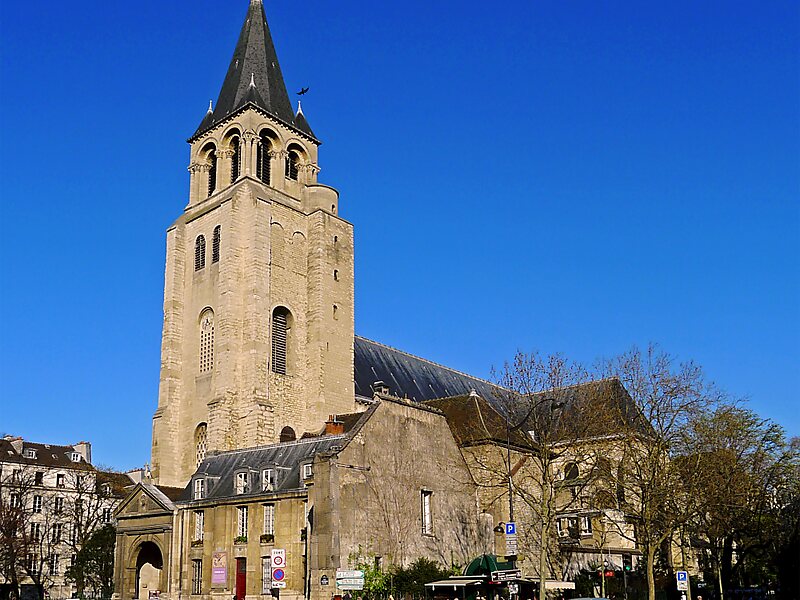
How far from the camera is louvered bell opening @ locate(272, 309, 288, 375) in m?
49.5

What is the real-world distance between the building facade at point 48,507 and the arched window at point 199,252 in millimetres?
15133

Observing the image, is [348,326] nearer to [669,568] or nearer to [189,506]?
[189,506]

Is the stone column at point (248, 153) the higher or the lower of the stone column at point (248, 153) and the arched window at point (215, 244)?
the higher

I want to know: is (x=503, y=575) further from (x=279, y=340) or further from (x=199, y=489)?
(x=279, y=340)

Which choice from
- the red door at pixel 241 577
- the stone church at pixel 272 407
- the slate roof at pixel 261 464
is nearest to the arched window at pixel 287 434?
the stone church at pixel 272 407

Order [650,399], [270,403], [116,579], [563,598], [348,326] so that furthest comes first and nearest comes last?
[348,326], [270,403], [116,579], [563,598], [650,399]

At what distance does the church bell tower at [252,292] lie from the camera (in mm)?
48031

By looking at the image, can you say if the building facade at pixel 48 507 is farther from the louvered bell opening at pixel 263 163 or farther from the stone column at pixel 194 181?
the louvered bell opening at pixel 263 163

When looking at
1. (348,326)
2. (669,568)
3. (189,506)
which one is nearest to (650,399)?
(669,568)

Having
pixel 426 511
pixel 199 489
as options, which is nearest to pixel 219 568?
pixel 199 489

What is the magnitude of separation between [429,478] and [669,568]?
1597 cm

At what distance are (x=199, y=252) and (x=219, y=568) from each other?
2341 cm

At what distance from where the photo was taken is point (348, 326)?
5259cm

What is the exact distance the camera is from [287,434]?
1896 inches
